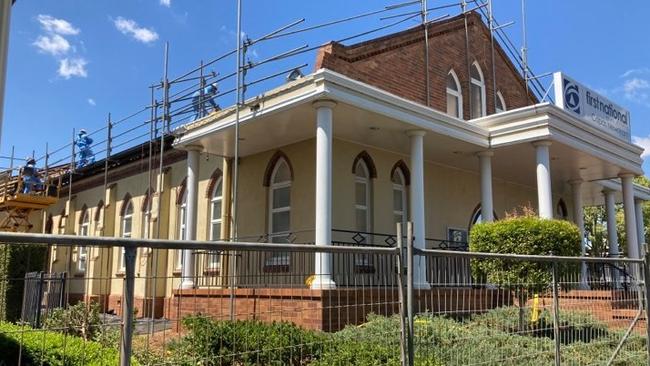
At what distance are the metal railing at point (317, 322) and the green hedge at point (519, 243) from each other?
1.30 m

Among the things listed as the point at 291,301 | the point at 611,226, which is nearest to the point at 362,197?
the point at 291,301

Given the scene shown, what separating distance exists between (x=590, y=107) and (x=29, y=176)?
2106 centimetres

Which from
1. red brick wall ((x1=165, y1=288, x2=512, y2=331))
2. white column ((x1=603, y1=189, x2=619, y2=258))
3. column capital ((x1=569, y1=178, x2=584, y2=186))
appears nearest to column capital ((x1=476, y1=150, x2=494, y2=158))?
column capital ((x1=569, y1=178, x2=584, y2=186))

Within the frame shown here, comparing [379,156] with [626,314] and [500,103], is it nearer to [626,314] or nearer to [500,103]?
[500,103]

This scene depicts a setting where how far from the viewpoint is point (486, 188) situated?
15234 mm

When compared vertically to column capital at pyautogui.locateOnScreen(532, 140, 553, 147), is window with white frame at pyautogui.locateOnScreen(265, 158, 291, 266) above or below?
below

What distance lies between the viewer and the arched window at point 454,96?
17797mm

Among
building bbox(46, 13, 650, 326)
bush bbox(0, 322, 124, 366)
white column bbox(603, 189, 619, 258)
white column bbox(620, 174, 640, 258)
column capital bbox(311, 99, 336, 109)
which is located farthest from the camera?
white column bbox(603, 189, 619, 258)

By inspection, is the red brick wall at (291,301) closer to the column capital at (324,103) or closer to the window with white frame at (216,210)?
the column capital at (324,103)

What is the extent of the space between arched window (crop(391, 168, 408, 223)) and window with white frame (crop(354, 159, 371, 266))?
3.68 feet

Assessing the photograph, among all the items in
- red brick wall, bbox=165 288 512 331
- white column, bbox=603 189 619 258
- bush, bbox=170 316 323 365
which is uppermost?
white column, bbox=603 189 619 258

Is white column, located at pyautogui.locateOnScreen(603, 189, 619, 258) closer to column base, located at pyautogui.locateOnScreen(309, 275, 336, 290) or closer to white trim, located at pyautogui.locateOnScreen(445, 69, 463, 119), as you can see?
white trim, located at pyautogui.locateOnScreen(445, 69, 463, 119)

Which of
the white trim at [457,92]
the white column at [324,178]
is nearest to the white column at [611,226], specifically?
the white trim at [457,92]

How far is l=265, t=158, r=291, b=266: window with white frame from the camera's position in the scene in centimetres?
1511
